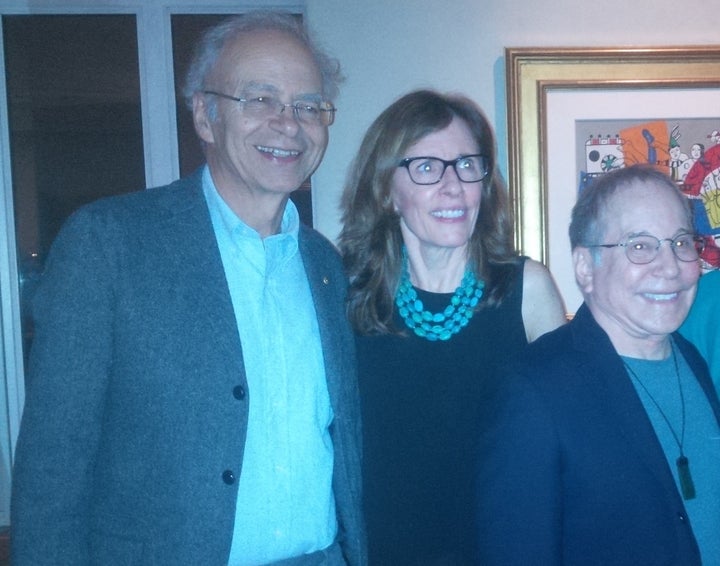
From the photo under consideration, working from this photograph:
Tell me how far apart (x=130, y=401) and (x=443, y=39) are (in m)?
1.75

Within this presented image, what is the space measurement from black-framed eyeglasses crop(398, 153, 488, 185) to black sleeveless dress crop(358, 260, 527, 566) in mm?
279

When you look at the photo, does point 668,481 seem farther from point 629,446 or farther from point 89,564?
point 89,564

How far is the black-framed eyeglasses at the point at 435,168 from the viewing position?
1.59m

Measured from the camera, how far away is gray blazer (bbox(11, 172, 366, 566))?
44.4 inches

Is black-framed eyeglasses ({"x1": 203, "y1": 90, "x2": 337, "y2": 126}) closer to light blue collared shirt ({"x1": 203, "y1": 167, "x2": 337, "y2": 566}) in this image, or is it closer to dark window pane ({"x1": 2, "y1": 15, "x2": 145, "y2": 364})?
light blue collared shirt ({"x1": 203, "y1": 167, "x2": 337, "y2": 566})

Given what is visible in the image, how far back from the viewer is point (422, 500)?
154cm

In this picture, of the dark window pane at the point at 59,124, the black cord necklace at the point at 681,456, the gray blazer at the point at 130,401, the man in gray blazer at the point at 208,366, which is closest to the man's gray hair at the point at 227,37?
the man in gray blazer at the point at 208,366

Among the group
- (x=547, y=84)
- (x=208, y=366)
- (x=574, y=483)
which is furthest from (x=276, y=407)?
(x=547, y=84)

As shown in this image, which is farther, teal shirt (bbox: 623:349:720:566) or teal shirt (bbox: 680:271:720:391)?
teal shirt (bbox: 680:271:720:391)

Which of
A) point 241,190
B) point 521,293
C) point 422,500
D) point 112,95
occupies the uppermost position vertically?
point 112,95

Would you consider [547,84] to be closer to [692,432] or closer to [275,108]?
[275,108]

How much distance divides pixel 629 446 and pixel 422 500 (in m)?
0.55

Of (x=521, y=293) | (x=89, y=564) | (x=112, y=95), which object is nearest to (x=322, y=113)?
(x=521, y=293)

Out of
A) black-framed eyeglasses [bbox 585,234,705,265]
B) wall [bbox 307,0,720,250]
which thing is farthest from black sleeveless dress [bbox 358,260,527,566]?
wall [bbox 307,0,720,250]
